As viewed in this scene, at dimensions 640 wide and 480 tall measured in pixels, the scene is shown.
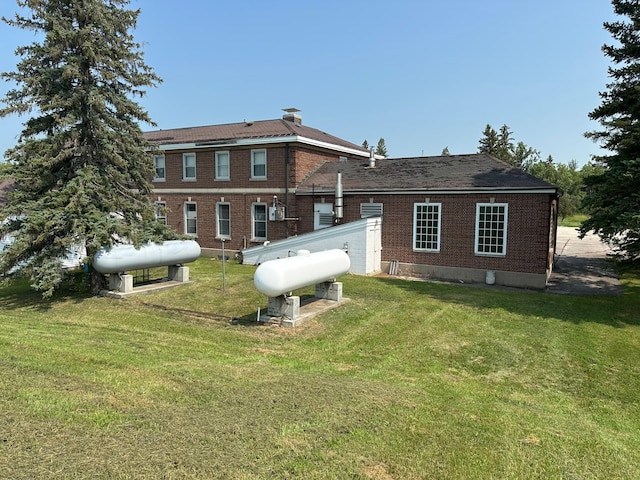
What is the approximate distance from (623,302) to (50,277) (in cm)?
1740

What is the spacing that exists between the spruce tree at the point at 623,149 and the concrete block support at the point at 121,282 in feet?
46.5

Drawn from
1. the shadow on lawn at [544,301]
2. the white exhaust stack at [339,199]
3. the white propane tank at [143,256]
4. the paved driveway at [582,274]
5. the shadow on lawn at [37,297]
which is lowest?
the shadow on lawn at [37,297]

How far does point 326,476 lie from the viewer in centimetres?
398

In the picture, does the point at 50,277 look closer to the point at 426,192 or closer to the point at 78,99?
the point at 78,99

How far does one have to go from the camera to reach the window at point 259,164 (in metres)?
23.2

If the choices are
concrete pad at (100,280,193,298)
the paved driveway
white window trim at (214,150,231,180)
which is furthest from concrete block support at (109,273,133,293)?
the paved driveway

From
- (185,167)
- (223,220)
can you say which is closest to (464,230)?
(223,220)

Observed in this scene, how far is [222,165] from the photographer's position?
24.4m

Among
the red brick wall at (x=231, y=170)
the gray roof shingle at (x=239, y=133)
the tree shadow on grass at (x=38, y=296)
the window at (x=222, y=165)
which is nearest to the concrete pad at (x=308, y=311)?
the tree shadow on grass at (x=38, y=296)

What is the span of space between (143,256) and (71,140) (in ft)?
14.4

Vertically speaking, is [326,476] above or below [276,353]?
above

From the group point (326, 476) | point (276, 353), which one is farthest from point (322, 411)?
point (276, 353)

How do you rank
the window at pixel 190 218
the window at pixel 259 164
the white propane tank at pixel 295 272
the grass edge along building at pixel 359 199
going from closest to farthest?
the white propane tank at pixel 295 272
the grass edge along building at pixel 359 199
the window at pixel 259 164
the window at pixel 190 218

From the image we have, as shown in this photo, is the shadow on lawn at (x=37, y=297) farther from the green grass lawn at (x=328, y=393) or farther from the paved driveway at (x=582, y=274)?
the paved driveway at (x=582, y=274)
